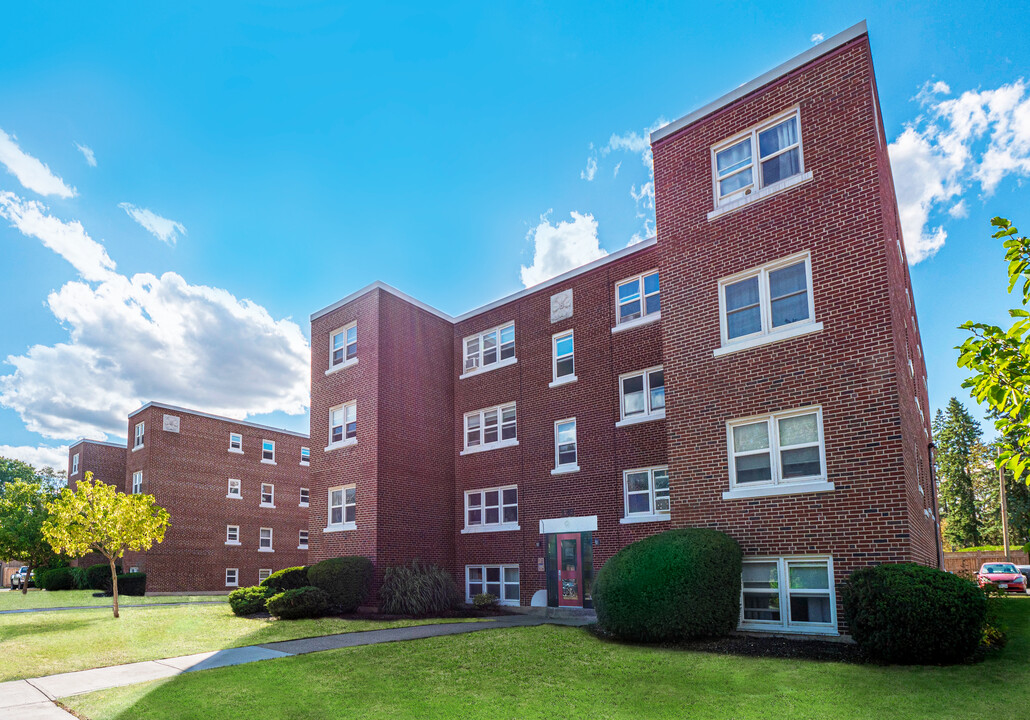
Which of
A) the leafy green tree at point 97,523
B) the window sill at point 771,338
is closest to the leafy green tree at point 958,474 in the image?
the window sill at point 771,338

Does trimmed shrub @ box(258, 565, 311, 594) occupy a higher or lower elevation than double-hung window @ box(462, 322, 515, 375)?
lower

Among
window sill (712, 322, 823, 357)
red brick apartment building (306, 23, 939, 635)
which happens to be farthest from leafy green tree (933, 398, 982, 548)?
window sill (712, 322, 823, 357)

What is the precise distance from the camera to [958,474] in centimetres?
6288

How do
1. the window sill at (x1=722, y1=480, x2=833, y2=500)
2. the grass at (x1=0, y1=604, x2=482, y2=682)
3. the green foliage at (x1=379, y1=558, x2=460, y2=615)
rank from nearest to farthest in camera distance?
1. the grass at (x1=0, y1=604, x2=482, y2=682)
2. the window sill at (x1=722, y1=480, x2=833, y2=500)
3. the green foliage at (x1=379, y1=558, x2=460, y2=615)

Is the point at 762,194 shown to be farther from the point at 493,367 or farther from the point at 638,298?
the point at 493,367

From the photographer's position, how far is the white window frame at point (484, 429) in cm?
2330

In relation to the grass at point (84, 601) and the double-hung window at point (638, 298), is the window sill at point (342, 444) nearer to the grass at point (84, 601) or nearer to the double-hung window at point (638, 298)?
the grass at point (84, 601)

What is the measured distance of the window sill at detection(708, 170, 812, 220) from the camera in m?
14.3

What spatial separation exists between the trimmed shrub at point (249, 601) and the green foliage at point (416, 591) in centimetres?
335

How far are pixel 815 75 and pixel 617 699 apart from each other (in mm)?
12653

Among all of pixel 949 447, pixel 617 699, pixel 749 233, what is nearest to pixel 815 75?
pixel 749 233

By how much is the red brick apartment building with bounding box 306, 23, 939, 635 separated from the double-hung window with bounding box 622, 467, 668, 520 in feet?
0.20

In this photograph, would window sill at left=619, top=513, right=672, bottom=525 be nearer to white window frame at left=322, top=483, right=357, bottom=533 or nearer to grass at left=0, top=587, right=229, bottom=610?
white window frame at left=322, top=483, right=357, bottom=533

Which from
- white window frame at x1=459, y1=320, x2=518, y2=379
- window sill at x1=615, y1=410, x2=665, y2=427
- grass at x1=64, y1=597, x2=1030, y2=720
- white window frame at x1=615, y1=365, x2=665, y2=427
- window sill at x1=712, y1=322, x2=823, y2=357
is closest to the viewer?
grass at x1=64, y1=597, x2=1030, y2=720
